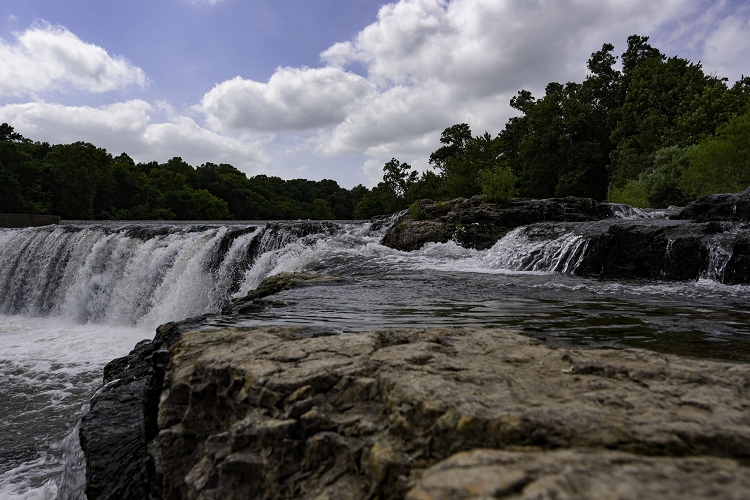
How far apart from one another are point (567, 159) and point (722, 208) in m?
29.1

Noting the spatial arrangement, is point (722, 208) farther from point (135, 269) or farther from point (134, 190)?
point (134, 190)

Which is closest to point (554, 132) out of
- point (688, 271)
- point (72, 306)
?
point (688, 271)

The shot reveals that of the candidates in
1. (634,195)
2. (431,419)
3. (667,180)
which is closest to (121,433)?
(431,419)

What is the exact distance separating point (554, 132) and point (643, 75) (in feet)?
30.2

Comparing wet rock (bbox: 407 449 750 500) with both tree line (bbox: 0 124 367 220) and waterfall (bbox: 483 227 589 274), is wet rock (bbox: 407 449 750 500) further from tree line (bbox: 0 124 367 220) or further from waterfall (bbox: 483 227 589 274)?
tree line (bbox: 0 124 367 220)

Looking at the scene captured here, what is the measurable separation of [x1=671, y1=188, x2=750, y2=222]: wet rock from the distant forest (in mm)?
6139

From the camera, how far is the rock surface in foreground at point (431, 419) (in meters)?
1.22

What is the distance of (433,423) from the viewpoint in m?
1.56

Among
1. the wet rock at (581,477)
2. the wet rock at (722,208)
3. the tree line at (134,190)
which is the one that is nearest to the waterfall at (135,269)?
the wet rock at (581,477)

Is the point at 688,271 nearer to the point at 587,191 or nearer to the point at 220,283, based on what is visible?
the point at 220,283

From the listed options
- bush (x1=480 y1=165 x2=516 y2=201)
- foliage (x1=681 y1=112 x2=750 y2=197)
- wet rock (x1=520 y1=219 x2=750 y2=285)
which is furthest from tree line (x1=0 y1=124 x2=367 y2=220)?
foliage (x1=681 y1=112 x2=750 y2=197)

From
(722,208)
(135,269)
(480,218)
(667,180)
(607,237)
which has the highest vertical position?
(667,180)

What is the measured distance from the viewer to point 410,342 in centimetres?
274

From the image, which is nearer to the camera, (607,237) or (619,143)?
(607,237)
